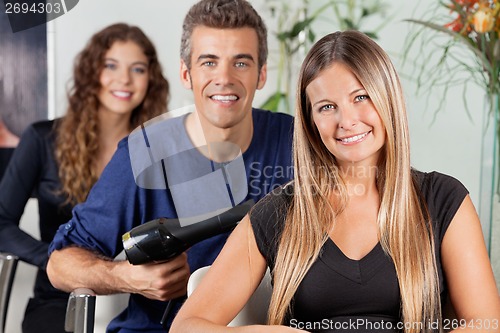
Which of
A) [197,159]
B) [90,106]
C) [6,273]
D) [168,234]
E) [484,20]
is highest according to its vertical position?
[484,20]

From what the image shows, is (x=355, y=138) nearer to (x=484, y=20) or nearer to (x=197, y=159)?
(x=197, y=159)

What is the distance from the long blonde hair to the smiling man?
292mm

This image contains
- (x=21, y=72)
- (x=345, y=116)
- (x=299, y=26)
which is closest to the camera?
(x=345, y=116)

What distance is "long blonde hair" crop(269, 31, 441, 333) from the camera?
3.90 ft

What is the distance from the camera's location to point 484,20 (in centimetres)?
193

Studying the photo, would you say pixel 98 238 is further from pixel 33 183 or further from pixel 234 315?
pixel 33 183

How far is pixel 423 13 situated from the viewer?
274 cm

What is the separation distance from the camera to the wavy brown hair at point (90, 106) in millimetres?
2238

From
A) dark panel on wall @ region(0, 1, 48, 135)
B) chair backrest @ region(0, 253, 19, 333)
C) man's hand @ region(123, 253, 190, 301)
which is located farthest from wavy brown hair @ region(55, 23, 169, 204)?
man's hand @ region(123, 253, 190, 301)

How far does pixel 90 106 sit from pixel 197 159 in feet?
2.91

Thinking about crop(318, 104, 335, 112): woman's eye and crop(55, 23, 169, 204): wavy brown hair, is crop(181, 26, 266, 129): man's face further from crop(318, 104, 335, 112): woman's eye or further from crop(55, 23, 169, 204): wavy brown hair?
crop(55, 23, 169, 204): wavy brown hair

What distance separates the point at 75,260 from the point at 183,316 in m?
0.44

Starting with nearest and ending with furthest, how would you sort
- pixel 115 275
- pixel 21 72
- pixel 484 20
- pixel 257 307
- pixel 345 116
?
pixel 345 116, pixel 257 307, pixel 115 275, pixel 484 20, pixel 21 72

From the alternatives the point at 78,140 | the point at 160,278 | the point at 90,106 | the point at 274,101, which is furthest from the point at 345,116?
the point at 274,101
